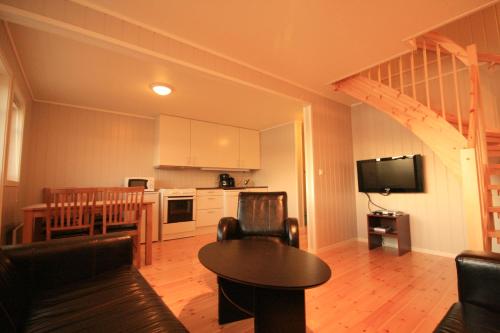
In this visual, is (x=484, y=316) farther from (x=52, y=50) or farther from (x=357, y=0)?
(x=52, y=50)

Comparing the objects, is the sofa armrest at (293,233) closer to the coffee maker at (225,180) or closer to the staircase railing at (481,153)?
the staircase railing at (481,153)

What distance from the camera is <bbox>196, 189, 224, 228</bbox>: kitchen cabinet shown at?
15.0 ft

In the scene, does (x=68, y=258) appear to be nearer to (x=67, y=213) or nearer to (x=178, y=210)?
(x=67, y=213)

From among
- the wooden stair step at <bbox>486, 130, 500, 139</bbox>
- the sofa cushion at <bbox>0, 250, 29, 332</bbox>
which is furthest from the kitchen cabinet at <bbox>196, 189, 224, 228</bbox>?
the wooden stair step at <bbox>486, 130, 500, 139</bbox>

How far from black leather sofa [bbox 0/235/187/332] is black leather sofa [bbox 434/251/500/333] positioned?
3.93 feet

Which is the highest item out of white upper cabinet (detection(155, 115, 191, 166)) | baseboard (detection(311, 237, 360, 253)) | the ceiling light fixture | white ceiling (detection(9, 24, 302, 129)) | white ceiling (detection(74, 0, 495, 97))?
white ceiling (detection(74, 0, 495, 97))

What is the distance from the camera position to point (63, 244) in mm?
1442

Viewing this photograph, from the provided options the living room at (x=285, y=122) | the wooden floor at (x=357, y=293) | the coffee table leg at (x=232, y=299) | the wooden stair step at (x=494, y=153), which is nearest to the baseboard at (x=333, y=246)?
the living room at (x=285, y=122)

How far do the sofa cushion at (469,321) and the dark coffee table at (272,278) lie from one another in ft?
1.63

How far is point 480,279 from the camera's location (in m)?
1.15

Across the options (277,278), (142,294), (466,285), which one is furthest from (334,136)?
(142,294)

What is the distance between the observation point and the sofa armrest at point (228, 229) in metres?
2.09

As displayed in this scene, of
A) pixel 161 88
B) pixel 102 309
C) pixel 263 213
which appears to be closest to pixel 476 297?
pixel 263 213

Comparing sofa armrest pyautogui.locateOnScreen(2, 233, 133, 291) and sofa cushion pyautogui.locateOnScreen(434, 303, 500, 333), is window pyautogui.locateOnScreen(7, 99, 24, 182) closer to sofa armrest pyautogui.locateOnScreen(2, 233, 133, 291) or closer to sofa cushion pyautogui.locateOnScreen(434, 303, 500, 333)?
sofa armrest pyautogui.locateOnScreen(2, 233, 133, 291)
